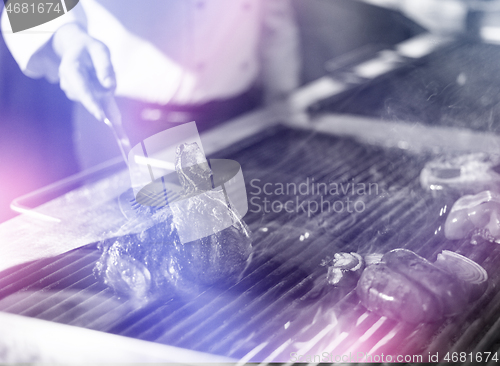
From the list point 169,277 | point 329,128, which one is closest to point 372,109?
point 329,128

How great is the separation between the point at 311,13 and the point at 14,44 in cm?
138

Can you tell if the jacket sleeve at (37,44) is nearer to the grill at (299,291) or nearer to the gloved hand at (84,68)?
the gloved hand at (84,68)

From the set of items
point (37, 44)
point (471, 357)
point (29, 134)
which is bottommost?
point (471, 357)

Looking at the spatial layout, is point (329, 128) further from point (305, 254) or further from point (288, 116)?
point (305, 254)

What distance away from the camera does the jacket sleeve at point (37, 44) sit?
1.30 m

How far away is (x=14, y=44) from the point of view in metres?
1.31

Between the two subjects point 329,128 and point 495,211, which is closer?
point 495,211

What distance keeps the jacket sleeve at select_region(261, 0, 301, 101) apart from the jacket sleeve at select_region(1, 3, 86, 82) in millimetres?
980

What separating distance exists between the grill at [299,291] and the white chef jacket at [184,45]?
1.63 feet
